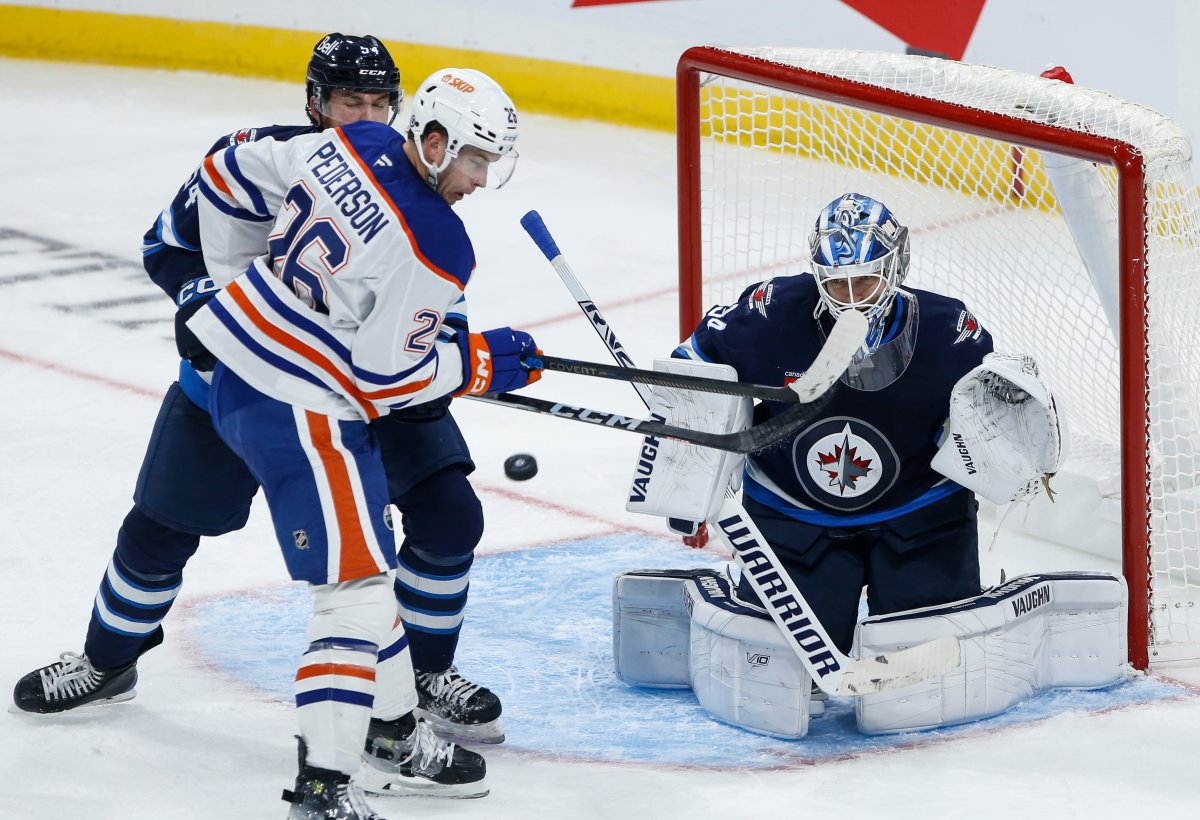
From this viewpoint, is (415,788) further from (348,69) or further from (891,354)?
(348,69)

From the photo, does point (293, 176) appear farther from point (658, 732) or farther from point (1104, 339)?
point (1104, 339)

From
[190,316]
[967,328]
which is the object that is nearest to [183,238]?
[190,316]

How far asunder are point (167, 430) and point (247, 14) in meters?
4.67

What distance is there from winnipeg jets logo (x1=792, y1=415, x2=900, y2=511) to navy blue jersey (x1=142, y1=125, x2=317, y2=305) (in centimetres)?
90

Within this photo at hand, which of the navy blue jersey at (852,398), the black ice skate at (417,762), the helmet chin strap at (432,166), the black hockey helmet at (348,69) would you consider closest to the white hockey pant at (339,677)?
the black ice skate at (417,762)

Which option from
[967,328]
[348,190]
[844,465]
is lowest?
[844,465]

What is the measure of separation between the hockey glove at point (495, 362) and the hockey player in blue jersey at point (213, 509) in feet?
0.28

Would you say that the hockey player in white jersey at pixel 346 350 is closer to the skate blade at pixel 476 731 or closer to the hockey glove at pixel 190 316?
the hockey glove at pixel 190 316

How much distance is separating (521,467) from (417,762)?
4.71 ft

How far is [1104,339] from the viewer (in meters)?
3.43

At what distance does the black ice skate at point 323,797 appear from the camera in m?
2.34

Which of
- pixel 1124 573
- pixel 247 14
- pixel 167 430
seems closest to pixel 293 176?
pixel 167 430

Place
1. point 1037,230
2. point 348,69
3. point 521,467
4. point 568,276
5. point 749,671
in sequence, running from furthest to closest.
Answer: point 521,467 → point 1037,230 → point 568,276 → point 348,69 → point 749,671

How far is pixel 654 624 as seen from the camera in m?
2.95
